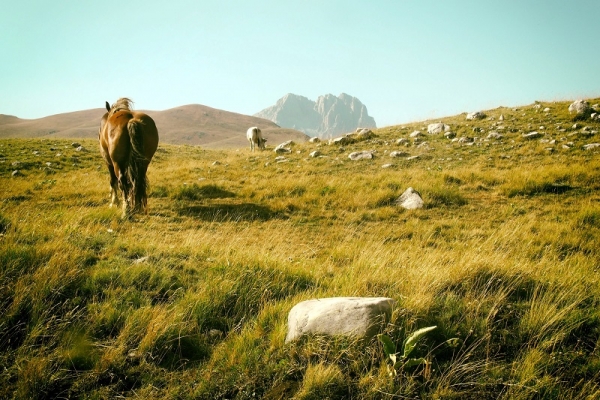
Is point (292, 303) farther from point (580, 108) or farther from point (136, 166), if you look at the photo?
point (580, 108)

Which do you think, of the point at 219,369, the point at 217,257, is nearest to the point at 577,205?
the point at 217,257

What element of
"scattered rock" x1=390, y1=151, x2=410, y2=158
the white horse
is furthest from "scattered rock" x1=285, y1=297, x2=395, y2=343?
the white horse

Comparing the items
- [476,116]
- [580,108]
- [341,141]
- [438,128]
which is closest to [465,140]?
[438,128]

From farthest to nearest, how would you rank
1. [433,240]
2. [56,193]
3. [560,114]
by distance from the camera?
[560,114] → [56,193] → [433,240]

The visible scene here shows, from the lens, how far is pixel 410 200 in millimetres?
8281

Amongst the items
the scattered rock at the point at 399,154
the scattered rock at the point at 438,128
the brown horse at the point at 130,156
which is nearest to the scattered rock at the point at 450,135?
the scattered rock at the point at 438,128

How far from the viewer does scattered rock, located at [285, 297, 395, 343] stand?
2693 millimetres

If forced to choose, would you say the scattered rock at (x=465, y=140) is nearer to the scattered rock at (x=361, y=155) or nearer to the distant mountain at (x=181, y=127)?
the scattered rock at (x=361, y=155)

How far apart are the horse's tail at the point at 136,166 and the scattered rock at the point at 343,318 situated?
20.5 feet

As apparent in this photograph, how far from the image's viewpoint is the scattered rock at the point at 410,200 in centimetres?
806

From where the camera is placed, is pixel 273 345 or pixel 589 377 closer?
pixel 589 377

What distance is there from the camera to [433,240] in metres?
6.06

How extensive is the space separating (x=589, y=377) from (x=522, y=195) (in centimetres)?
724

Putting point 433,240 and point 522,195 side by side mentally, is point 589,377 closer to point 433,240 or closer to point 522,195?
point 433,240
